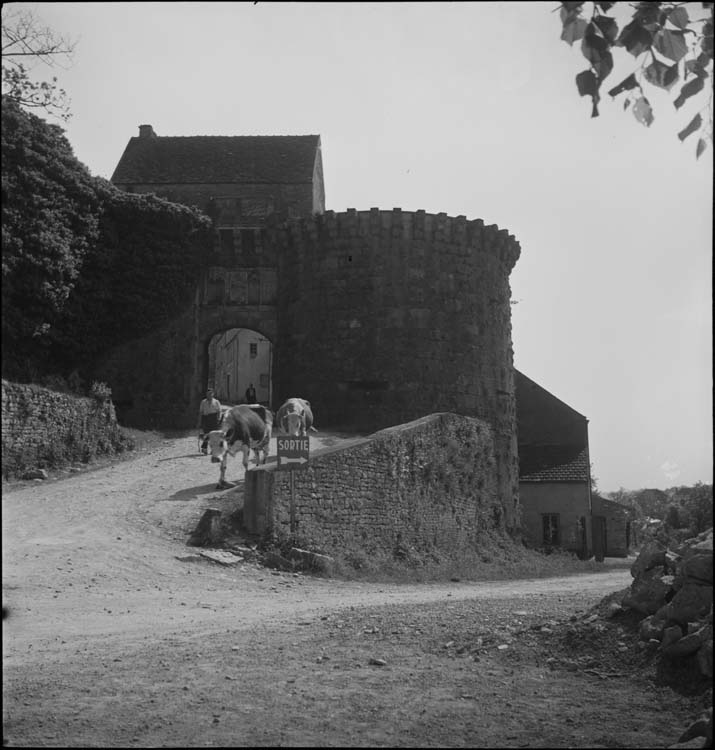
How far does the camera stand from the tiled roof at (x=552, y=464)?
32.1 meters

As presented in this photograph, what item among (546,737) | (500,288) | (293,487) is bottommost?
(546,737)

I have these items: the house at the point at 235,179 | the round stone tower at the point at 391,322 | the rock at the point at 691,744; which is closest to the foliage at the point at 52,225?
the round stone tower at the point at 391,322

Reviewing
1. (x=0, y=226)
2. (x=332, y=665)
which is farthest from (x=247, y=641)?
(x=0, y=226)

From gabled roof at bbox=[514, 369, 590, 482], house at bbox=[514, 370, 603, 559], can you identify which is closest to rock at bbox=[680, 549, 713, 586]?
house at bbox=[514, 370, 603, 559]

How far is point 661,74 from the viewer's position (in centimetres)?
443

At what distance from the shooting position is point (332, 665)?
683 cm

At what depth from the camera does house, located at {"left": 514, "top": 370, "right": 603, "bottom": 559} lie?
103ft

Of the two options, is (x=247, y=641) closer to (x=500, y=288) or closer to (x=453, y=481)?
(x=453, y=481)

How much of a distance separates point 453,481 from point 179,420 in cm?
853

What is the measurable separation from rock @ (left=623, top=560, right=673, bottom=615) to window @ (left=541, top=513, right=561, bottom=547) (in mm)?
24265

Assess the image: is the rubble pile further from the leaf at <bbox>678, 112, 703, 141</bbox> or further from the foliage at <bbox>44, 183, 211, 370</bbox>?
the foliage at <bbox>44, 183, 211, 370</bbox>

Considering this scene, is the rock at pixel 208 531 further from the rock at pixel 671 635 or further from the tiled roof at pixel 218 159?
the tiled roof at pixel 218 159

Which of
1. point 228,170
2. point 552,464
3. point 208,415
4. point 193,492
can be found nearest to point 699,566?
point 193,492

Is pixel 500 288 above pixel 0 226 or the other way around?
above
